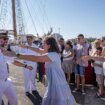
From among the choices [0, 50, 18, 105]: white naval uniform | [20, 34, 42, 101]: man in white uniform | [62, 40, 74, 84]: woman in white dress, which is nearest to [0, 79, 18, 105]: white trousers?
[0, 50, 18, 105]: white naval uniform

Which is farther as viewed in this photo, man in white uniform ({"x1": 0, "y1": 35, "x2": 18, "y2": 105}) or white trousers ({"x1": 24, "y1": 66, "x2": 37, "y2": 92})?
white trousers ({"x1": 24, "y1": 66, "x2": 37, "y2": 92})

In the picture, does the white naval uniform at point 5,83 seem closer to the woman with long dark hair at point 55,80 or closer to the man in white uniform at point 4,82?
the man in white uniform at point 4,82

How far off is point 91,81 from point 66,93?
5.58 m

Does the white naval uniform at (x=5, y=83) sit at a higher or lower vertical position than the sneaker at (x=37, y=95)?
higher

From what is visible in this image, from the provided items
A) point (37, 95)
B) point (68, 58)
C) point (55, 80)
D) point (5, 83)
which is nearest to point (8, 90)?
point (5, 83)

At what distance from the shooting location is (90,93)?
9.67 meters

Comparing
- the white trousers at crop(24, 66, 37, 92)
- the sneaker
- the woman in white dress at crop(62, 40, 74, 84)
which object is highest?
the woman in white dress at crop(62, 40, 74, 84)

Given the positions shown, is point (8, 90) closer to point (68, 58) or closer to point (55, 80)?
point (55, 80)

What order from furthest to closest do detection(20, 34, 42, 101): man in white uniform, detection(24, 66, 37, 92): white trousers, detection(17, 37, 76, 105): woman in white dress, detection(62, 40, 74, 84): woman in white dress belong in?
1. detection(62, 40, 74, 84): woman in white dress
2. detection(24, 66, 37, 92): white trousers
3. detection(20, 34, 42, 101): man in white uniform
4. detection(17, 37, 76, 105): woman in white dress

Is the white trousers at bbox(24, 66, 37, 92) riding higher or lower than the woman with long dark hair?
lower

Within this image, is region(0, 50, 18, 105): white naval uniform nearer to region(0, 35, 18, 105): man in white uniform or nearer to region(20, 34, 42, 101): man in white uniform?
region(0, 35, 18, 105): man in white uniform

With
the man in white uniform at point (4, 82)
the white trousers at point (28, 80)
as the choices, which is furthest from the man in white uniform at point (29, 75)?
the man in white uniform at point (4, 82)

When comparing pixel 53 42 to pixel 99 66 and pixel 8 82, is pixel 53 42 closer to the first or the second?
pixel 8 82

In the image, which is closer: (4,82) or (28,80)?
(4,82)
